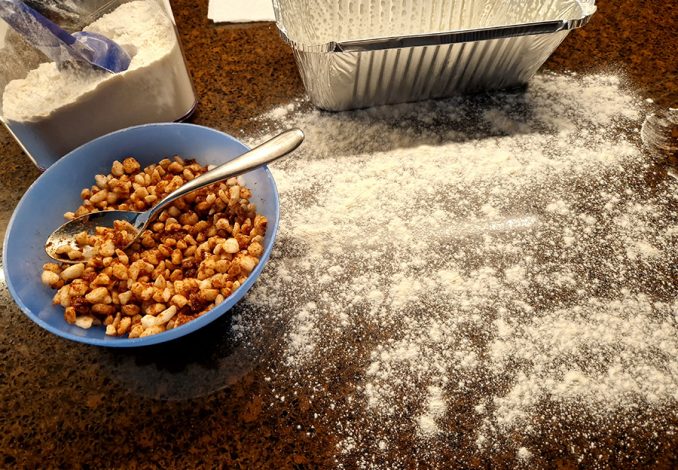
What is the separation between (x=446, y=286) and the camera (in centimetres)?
69

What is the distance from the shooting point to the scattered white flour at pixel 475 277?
584 mm

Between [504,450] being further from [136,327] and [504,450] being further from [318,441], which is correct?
[136,327]

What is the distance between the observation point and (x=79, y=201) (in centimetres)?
71

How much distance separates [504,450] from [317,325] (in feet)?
0.88

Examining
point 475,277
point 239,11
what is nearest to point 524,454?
point 475,277

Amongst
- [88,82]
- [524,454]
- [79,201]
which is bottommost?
[524,454]

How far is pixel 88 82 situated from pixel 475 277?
619 mm

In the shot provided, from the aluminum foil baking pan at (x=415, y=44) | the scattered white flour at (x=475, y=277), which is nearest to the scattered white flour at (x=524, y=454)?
the scattered white flour at (x=475, y=277)

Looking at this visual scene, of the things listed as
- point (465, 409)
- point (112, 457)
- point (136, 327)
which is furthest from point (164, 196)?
point (465, 409)

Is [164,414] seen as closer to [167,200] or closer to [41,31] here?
[167,200]

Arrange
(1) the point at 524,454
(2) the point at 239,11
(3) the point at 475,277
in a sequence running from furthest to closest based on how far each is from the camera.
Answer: (2) the point at 239,11
(3) the point at 475,277
(1) the point at 524,454

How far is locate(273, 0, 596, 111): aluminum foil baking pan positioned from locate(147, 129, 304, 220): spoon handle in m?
0.19

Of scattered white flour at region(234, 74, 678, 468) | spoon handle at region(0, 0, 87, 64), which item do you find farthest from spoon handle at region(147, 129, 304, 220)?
spoon handle at region(0, 0, 87, 64)

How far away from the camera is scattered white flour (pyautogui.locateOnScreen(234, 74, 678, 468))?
1.92ft
